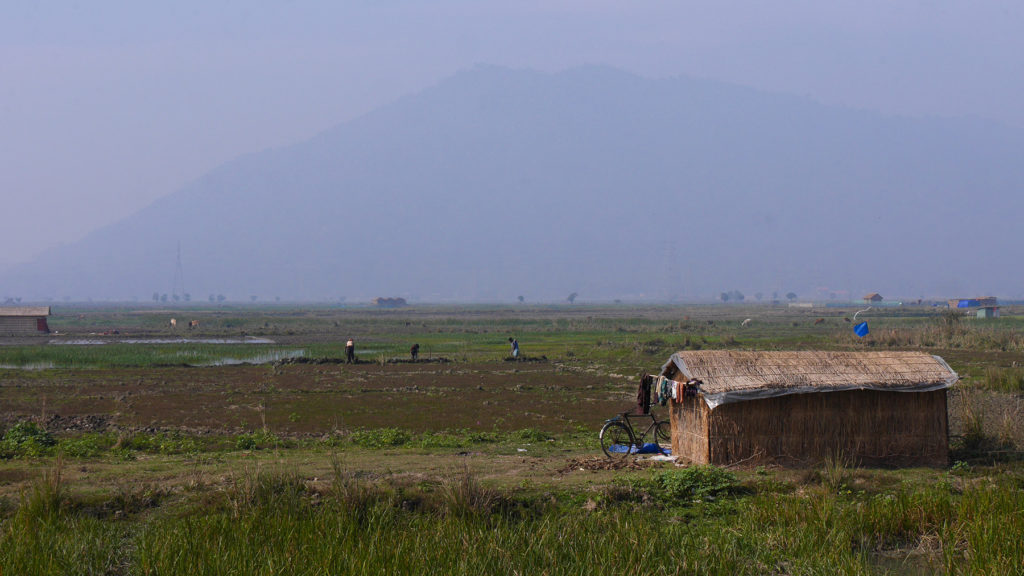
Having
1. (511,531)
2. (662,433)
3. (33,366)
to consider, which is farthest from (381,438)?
(33,366)

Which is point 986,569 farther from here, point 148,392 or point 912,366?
point 148,392

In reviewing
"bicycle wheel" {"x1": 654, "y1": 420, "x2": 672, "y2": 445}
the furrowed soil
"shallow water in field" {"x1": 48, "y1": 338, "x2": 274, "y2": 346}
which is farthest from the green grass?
"shallow water in field" {"x1": 48, "y1": 338, "x2": 274, "y2": 346}

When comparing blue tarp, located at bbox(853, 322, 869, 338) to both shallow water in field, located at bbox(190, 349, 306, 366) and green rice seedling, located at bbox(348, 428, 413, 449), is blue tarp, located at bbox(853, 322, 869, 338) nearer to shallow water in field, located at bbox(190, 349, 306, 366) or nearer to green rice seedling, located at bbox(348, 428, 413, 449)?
green rice seedling, located at bbox(348, 428, 413, 449)

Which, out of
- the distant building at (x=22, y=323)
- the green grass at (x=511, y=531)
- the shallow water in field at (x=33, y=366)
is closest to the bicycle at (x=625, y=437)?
the green grass at (x=511, y=531)

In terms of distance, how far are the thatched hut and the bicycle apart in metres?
1.17

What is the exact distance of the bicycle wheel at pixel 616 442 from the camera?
50.3 ft

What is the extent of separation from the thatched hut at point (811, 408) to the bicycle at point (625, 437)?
117 cm

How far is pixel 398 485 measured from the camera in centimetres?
1239

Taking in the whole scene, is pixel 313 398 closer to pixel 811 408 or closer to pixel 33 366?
pixel 811 408

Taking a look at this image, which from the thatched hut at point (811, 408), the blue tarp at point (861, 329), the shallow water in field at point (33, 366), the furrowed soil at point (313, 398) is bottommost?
the furrowed soil at point (313, 398)

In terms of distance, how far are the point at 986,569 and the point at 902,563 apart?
1633 millimetres

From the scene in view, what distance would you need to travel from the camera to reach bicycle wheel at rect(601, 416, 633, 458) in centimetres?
1532

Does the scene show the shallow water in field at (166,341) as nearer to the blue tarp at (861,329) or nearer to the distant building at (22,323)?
the distant building at (22,323)

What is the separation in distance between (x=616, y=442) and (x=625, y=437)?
60.9 inches
